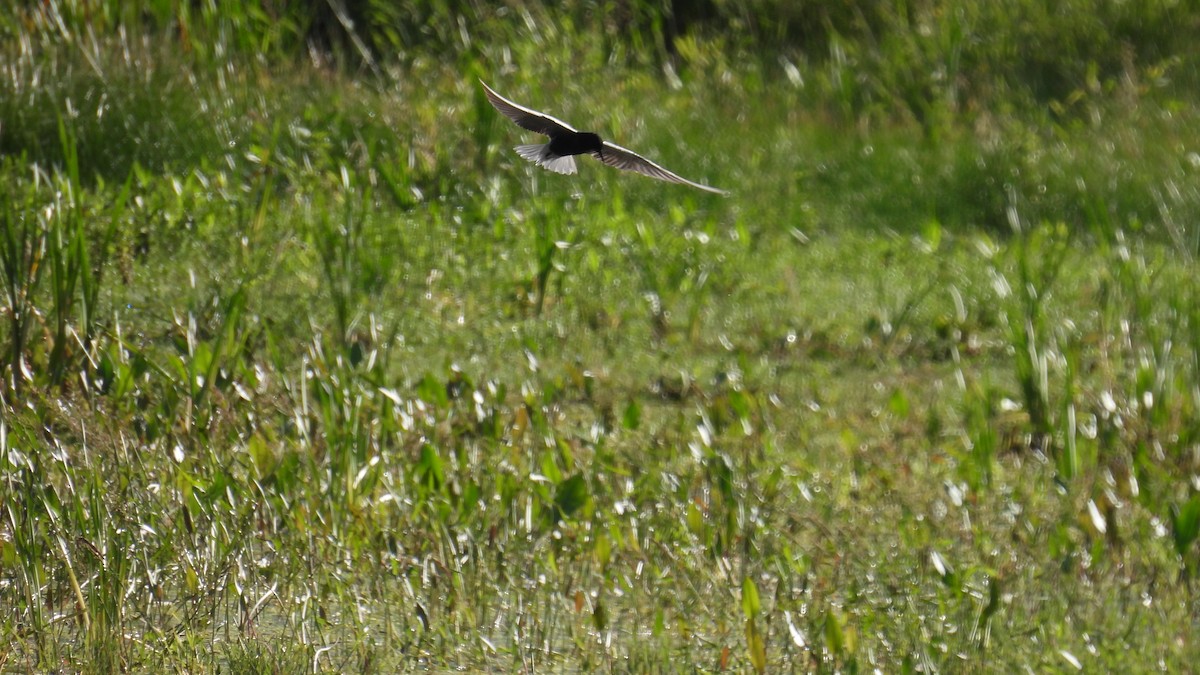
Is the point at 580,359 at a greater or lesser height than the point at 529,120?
lesser

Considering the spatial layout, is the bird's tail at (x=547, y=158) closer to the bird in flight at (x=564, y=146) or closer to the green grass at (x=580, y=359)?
the bird in flight at (x=564, y=146)

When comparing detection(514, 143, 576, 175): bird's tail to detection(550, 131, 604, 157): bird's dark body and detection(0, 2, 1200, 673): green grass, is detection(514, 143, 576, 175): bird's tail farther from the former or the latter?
detection(0, 2, 1200, 673): green grass

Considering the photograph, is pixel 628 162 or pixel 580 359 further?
pixel 580 359

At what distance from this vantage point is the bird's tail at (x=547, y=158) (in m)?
3.16

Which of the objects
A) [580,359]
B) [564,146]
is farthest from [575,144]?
[580,359]

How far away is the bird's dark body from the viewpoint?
121 inches

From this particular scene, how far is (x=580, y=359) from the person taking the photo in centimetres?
553

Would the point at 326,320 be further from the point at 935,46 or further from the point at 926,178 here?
the point at 935,46

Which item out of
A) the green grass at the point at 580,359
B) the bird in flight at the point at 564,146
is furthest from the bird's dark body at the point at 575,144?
the green grass at the point at 580,359

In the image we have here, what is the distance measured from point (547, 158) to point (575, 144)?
0.07 meters

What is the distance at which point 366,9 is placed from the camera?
7922 mm

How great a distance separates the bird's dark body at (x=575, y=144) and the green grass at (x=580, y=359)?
3.52 feet

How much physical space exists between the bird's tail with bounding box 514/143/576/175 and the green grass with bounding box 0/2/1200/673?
1.01 metres

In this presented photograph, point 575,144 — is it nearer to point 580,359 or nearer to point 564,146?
point 564,146
